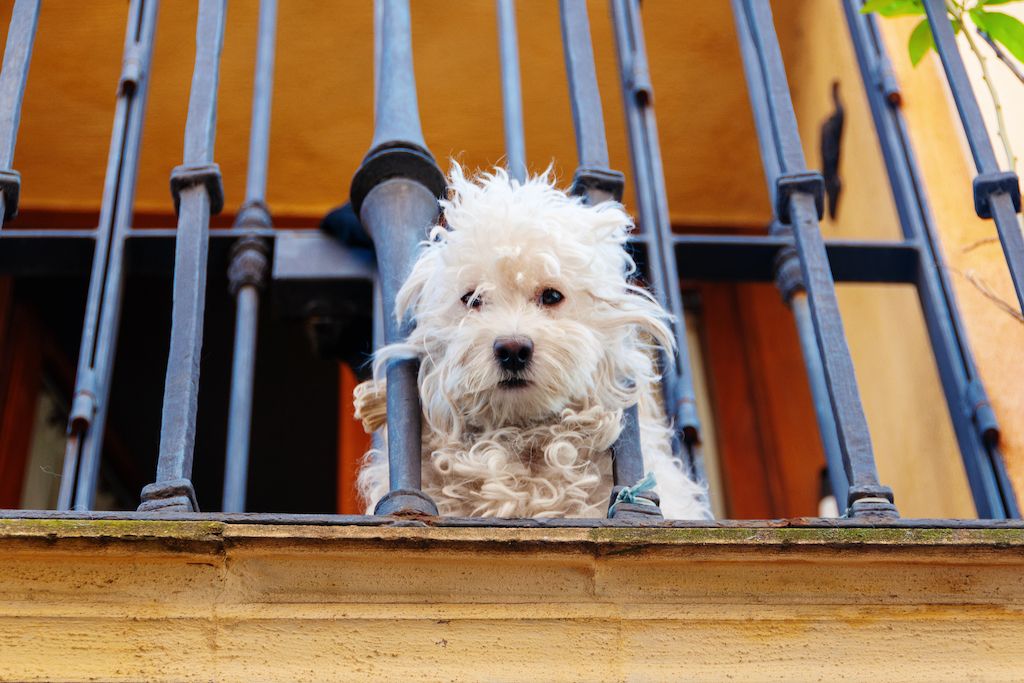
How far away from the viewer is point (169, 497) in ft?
7.93

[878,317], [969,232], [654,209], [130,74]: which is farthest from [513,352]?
[878,317]

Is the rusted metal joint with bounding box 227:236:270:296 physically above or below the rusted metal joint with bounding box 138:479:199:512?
above

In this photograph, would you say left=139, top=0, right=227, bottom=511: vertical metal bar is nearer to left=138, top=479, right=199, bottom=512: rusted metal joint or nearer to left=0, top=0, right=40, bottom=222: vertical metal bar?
left=138, top=479, right=199, bottom=512: rusted metal joint

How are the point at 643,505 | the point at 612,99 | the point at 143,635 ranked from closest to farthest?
the point at 143,635 < the point at 643,505 < the point at 612,99

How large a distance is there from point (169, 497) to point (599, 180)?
4.00 ft

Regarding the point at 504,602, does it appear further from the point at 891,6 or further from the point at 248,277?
the point at 891,6

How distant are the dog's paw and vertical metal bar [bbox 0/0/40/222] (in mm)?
856

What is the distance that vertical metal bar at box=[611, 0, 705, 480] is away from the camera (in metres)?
2.97

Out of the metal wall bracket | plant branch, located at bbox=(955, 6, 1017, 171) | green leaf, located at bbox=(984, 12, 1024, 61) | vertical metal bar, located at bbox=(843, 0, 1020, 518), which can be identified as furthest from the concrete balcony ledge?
plant branch, located at bbox=(955, 6, 1017, 171)

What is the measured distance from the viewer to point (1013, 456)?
3324mm

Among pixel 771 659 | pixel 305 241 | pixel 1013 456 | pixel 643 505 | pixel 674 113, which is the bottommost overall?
pixel 771 659

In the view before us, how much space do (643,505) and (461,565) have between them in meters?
0.38

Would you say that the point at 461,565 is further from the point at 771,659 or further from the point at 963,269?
the point at 963,269

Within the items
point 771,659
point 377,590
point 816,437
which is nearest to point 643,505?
point 771,659
